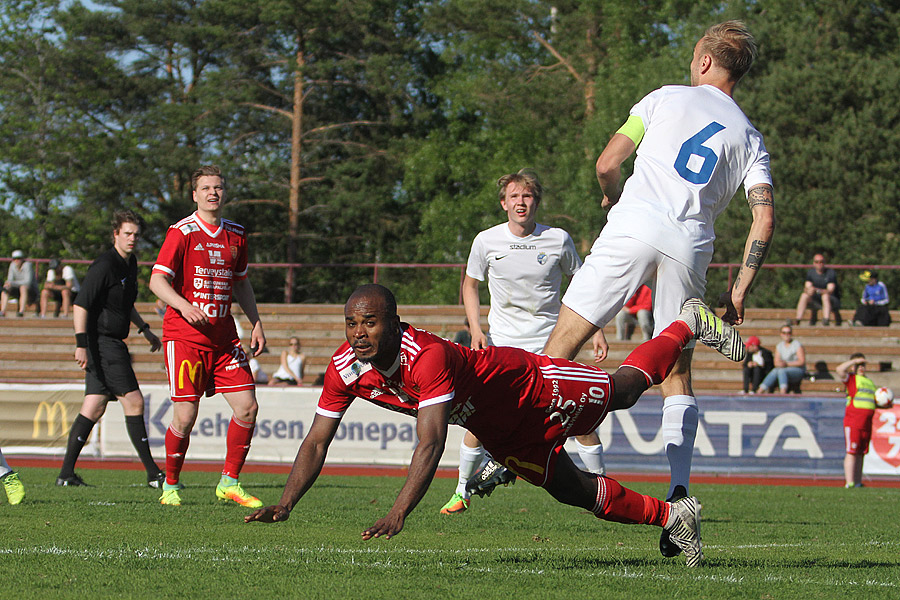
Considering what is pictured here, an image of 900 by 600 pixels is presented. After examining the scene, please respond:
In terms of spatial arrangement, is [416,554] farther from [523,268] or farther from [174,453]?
[174,453]

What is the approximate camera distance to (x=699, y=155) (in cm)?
590

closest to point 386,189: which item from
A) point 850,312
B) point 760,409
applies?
point 850,312

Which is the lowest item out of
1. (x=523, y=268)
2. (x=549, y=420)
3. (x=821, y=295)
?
(x=549, y=420)

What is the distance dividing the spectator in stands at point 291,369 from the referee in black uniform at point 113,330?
10988mm

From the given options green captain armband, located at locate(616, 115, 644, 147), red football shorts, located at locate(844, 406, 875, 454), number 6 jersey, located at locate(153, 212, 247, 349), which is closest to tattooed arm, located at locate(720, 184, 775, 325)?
green captain armband, located at locate(616, 115, 644, 147)

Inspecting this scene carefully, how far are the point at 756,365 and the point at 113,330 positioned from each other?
14395mm

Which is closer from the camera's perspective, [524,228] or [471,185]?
[524,228]

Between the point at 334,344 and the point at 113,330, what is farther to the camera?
the point at 334,344

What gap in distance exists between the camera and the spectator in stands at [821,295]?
24.2 m

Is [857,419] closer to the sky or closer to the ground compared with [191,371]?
closer to the ground

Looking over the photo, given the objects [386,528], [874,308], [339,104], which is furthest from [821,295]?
[339,104]

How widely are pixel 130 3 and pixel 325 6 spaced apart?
28.2ft

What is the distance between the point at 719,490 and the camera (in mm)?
13227

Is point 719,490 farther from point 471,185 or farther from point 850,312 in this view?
point 471,185
